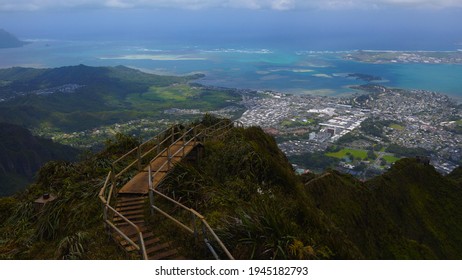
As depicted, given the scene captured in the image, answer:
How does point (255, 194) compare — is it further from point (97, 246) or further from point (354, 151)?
point (354, 151)

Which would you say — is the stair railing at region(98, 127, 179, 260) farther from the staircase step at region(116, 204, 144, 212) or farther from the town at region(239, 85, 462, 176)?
the town at region(239, 85, 462, 176)

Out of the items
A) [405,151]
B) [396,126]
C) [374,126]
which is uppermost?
[374,126]

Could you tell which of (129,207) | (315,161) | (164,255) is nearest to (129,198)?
(129,207)

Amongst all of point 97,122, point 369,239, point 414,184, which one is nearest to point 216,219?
point 369,239

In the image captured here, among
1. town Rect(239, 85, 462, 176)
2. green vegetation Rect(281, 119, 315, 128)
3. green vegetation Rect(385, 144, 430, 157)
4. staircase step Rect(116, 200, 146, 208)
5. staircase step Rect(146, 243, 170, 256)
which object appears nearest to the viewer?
staircase step Rect(146, 243, 170, 256)

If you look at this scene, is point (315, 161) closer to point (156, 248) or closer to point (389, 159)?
point (389, 159)

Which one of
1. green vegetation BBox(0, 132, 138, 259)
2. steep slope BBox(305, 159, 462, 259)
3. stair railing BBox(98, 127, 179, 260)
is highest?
stair railing BBox(98, 127, 179, 260)

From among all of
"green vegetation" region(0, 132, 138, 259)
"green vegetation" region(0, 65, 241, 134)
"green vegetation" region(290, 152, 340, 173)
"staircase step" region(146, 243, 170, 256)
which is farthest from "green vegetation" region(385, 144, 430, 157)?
"staircase step" region(146, 243, 170, 256)

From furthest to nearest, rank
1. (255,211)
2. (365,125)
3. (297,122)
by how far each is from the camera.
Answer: (297,122) → (365,125) → (255,211)
